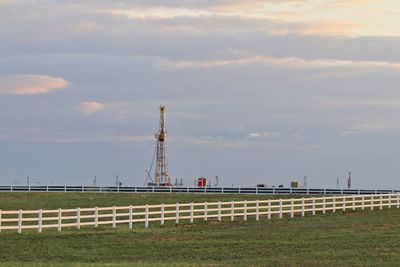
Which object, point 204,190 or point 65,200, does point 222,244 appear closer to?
point 65,200

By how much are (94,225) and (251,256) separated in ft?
54.6

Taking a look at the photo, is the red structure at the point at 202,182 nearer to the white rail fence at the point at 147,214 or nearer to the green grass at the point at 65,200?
the green grass at the point at 65,200

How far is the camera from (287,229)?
151 ft

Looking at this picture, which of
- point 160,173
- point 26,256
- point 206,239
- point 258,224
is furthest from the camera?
point 160,173

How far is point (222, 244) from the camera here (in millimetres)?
37312

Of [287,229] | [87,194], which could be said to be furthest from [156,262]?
[87,194]

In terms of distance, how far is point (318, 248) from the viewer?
35.2 meters

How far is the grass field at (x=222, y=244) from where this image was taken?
31.2 meters

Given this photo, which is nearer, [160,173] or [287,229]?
[287,229]

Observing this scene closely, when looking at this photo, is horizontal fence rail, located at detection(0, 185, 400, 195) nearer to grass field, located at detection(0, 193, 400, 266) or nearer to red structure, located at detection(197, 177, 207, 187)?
red structure, located at detection(197, 177, 207, 187)

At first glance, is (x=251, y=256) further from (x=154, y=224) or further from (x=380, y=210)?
(x=380, y=210)

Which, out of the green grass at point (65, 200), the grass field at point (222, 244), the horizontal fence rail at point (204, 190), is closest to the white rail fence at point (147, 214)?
the grass field at point (222, 244)

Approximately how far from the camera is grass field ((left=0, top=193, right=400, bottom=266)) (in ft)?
102

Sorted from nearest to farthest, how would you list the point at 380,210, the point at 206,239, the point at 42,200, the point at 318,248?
the point at 318,248
the point at 206,239
the point at 380,210
the point at 42,200
